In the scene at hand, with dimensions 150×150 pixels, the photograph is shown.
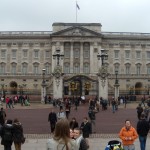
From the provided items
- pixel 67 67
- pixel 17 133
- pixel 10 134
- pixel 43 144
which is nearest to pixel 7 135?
pixel 10 134

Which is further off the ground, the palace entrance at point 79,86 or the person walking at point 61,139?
the palace entrance at point 79,86

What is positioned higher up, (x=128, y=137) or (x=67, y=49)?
(x=67, y=49)

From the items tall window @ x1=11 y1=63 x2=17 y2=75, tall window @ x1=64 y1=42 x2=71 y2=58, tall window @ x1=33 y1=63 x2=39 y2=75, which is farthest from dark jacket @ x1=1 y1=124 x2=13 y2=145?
tall window @ x1=11 y1=63 x2=17 y2=75

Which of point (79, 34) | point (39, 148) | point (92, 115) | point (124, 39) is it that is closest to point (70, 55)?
point (79, 34)

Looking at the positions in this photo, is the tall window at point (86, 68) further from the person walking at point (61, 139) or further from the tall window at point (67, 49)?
the person walking at point (61, 139)

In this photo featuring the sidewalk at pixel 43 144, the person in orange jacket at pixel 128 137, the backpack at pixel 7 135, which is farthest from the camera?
the sidewalk at pixel 43 144

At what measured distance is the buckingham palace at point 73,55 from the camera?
89.7m

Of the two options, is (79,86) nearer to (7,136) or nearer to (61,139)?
(7,136)

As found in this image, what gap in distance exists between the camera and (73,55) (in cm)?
9081

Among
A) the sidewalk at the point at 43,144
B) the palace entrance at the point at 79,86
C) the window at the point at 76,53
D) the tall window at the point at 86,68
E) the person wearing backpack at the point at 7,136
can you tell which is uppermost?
the window at the point at 76,53

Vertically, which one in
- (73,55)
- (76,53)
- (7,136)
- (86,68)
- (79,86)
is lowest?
(7,136)

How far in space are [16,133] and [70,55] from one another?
7698 cm

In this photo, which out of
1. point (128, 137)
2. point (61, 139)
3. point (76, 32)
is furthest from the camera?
point (76, 32)

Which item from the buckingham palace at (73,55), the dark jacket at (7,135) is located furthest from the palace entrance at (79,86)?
the dark jacket at (7,135)
